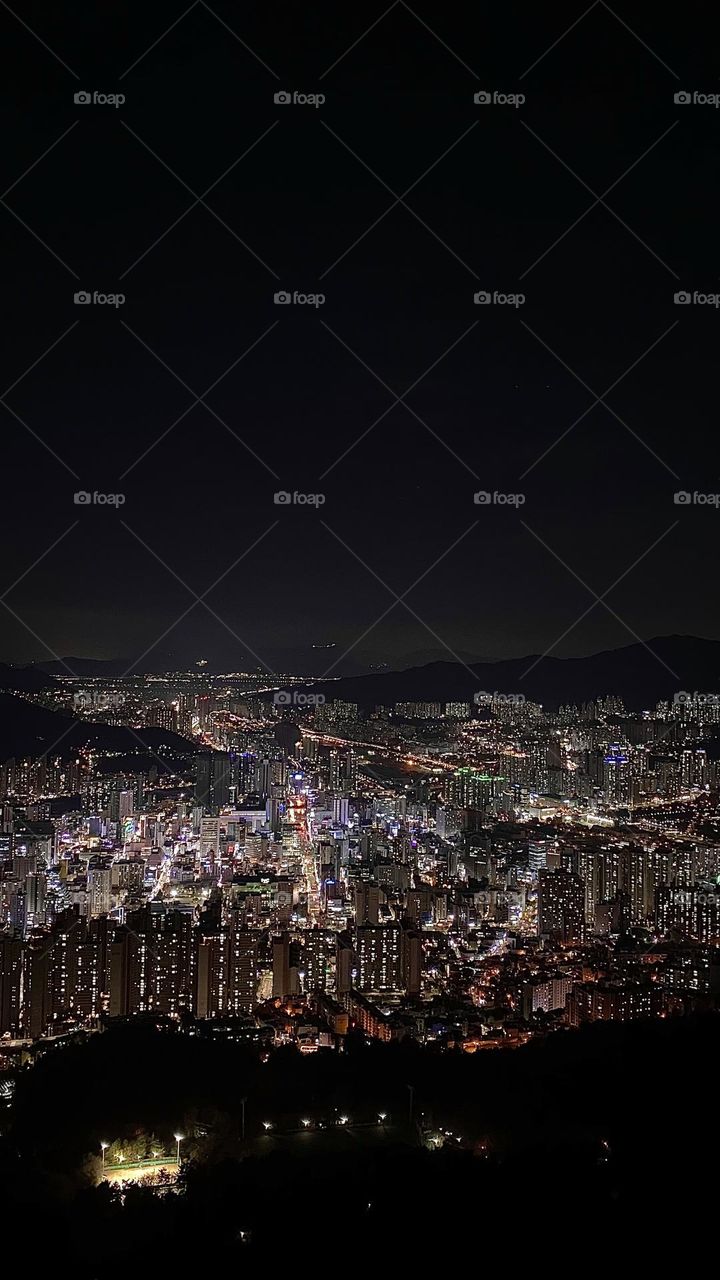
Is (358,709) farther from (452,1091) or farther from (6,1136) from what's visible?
(6,1136)

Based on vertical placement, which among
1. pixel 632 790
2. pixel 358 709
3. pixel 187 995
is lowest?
pixel 187 995

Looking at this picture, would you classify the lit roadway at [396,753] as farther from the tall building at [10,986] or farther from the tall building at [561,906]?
the tall building at [10,986]

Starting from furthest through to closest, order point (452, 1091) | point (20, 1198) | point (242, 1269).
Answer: point (452, 1091) → point (20, 1198) → point (242, 1269)

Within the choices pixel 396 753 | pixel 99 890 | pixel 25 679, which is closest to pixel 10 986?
pixel 99 890

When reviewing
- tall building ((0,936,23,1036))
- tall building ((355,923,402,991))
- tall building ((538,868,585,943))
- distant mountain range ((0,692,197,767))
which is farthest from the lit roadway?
tall building ((0,936,23,1036))

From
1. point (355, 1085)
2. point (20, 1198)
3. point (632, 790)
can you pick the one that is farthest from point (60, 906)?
point (632, 790)
